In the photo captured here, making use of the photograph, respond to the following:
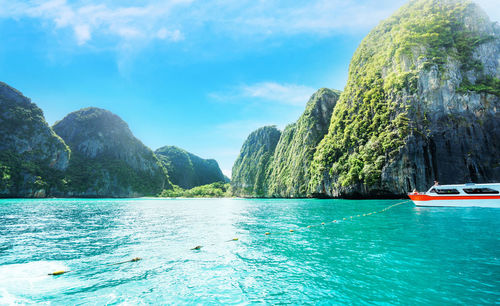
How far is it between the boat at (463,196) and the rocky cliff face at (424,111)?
22.8 m

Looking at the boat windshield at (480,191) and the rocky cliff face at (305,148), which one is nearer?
the boat windshield at (480,191)

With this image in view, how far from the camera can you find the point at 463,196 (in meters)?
33.4

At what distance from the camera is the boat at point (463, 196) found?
1238 inches

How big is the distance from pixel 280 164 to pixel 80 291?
503 ft

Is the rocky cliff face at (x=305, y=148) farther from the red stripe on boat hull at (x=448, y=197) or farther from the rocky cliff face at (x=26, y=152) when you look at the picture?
the rocky cliff face at (x=26, y=152)

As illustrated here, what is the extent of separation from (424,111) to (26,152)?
188007mm

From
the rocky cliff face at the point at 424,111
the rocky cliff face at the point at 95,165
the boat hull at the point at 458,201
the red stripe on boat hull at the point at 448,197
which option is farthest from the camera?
the rocky cliff face at the point at 95,165

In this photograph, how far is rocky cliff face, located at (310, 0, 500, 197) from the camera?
53969 mm

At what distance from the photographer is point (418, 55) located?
6769cm

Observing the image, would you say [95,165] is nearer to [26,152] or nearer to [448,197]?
[26,152]

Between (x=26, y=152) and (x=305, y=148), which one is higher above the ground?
(x=305, y=148)

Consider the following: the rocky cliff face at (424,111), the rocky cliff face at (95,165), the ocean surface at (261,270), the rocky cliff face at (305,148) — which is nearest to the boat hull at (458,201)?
the rocky cliff face at (424,111)

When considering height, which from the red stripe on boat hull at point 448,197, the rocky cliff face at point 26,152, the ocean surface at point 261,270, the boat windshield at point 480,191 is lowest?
the ocean surface at point 261,270

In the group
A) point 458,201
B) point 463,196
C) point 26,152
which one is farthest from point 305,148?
point 26,152
